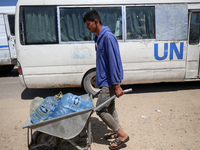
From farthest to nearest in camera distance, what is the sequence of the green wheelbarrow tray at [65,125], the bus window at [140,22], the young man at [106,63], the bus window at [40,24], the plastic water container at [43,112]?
the bus window at [140,22]
the bus window at [40,24]
the young man at [106,63]
the plastic water container at [43,112]
the green wheelbarrow tray at [65,125]

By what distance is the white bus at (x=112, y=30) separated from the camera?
16.8 ft

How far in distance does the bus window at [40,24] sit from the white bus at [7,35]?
13.3ft

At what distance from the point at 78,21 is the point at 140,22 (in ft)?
5.80

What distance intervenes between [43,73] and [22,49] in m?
0.85

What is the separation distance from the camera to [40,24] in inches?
202

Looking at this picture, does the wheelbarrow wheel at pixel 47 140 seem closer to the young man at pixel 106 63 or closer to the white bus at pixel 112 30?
the young man at pixel 106 63

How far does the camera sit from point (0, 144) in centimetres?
330

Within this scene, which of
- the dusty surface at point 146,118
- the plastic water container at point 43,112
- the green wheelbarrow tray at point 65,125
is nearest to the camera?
the green wheelbarrow tray at point 65,125

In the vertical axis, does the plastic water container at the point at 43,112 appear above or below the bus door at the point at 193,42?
below

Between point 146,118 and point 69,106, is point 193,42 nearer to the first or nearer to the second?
point 146,118

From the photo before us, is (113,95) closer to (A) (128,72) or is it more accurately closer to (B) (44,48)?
(A) (128,72)

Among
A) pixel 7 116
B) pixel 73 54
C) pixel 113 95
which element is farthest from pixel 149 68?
pixel 7 116

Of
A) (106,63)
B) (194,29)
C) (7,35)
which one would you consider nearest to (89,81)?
(106,63)

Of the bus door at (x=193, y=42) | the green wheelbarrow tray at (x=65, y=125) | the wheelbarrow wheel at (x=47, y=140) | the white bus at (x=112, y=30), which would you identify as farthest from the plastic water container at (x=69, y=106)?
the bus door at (x=193, y=42)
